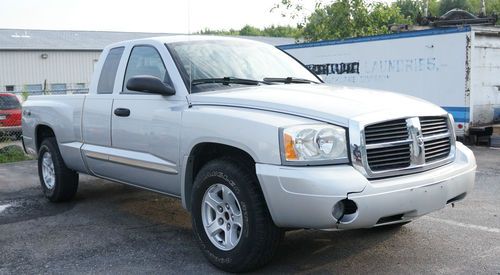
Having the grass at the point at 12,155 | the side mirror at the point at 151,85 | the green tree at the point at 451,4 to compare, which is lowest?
the grass at the point at 12,155

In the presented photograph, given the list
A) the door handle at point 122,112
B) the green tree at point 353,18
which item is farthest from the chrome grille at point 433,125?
the green tree at point 353,18

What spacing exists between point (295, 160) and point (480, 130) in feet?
30.5

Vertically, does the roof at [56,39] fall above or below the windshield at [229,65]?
above

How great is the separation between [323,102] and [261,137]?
1.87ft

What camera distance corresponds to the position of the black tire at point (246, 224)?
405 cm

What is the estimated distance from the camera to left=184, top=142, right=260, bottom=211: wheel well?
4336 mm

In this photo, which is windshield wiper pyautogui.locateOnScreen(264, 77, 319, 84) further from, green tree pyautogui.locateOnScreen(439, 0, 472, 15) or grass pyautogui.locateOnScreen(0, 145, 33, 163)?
green tree pyautogui.locateOnScreen(439, 0, 472, 15)

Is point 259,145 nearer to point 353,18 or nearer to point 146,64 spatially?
point 146,64

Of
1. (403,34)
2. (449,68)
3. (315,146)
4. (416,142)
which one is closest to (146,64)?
(315,146)

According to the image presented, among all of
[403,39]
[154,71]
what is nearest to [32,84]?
[403,39]

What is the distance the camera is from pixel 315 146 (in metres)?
3.88

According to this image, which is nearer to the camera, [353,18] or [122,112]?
[122,112]

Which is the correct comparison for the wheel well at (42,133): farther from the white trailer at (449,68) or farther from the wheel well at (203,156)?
the white trailer at (449,68)

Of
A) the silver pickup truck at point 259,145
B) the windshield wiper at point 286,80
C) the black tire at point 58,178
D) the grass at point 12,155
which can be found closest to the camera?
the silver pickup truck at point 259,145
